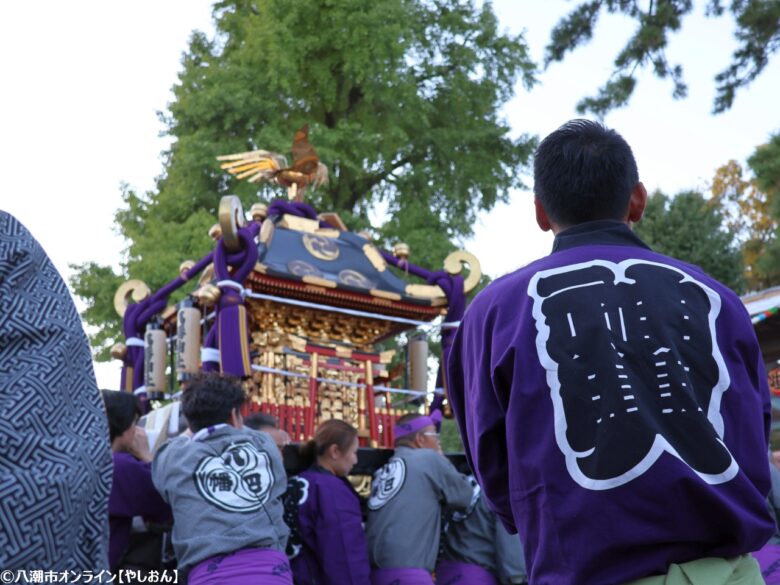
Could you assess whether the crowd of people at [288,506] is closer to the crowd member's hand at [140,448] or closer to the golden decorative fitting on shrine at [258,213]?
the crowd member's hand at [140,448]

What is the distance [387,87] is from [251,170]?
5.77m

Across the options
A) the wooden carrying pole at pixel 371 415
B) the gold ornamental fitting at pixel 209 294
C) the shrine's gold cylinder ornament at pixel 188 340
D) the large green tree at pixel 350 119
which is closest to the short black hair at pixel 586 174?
the gold ornamental fitting at pixel 209 294

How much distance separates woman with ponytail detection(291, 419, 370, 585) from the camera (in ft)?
14.7

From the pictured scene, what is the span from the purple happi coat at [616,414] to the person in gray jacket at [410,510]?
301 cm

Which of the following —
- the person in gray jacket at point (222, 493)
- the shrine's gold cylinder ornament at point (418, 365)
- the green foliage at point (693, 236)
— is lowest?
the person in gray jacket at point (222, 493)

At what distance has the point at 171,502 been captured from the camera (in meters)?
3.89

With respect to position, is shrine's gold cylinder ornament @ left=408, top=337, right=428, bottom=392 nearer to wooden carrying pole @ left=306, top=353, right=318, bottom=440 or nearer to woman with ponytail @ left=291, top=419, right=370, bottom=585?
wooden carrying pole @ left=306, top=353, right=318, bottom=440

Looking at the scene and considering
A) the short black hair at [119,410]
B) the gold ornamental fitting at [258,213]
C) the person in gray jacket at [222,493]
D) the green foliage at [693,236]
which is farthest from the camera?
the green foliage at [693,236]

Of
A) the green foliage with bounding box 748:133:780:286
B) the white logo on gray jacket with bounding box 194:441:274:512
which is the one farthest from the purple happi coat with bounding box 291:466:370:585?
the green foliage with bounding box 748:133:780:286

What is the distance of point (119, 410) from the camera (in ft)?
13.1

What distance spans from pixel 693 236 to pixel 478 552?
10.9 m

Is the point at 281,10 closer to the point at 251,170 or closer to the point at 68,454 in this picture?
the point at 251,170

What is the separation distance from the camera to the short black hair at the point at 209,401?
4.03 m

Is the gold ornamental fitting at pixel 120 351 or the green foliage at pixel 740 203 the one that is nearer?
the gold ornamental fitting at pixel 120 351
